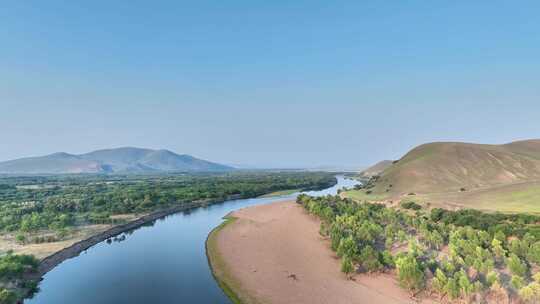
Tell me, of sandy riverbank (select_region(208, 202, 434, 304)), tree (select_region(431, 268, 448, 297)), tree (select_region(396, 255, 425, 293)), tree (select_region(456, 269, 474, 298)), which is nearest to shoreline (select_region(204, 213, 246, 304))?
sandy riverbank (select_region(208, 202, 434, 304))

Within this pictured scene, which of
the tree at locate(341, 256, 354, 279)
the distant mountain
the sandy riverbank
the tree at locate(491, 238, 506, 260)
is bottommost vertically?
the sandy riverbank

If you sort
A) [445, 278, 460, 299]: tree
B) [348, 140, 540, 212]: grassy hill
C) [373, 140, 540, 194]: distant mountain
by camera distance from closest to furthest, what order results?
[445, 278, 460, 299]: tree < [348, 140, 540, 212]: grassy hill < [373, 140, 540, 194]: distant mountain

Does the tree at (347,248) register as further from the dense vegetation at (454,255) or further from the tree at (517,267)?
the tree at (517,267)

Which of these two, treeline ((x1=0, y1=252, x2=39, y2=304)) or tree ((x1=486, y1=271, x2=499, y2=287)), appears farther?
treeline ((x1=0, y1=252, x2=39, y2=304))

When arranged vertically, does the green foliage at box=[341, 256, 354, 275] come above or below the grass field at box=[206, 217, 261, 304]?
above

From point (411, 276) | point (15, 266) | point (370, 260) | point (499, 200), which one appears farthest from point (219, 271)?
point (499, 200)

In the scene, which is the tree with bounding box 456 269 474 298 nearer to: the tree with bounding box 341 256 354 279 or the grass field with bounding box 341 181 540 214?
the tree with bounding box 341 256 354 279

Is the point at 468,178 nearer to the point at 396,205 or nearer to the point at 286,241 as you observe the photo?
the point at 396,205
